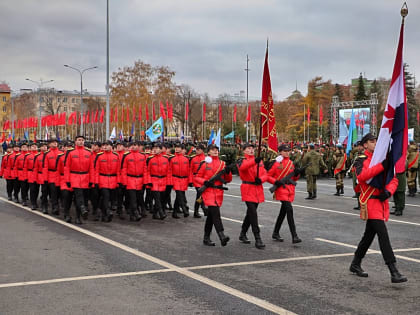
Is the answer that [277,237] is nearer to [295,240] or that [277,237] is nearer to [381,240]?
[295,240]

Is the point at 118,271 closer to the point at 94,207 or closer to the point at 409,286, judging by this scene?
the point at 409,286

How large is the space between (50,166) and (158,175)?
8.76 ft

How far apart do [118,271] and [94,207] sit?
19.2ft

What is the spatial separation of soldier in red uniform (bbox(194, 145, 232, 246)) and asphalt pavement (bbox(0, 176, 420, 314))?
0.29 meters

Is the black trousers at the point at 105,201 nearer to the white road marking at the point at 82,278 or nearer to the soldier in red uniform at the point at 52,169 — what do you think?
the soldier in red uniform at the point at 52,169

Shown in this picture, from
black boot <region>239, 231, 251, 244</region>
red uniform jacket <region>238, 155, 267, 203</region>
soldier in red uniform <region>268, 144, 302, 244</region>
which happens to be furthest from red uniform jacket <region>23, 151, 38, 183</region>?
soldier in red uniform <region>268, 144, 302, 244</region>

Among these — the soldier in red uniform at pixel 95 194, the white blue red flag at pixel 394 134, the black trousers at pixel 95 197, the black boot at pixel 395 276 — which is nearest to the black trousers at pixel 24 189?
the soldier in red uniform at pixel 95 194

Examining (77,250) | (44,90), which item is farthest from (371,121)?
(44,90)

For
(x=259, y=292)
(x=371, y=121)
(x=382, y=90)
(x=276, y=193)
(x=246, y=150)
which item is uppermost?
(x=382, y=90)

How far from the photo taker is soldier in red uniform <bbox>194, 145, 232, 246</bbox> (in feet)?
27.9

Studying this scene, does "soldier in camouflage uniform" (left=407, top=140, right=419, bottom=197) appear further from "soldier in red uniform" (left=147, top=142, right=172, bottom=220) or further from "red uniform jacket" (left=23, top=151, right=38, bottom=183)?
"red uniform jacket" (left=23, top=151, right=38, bottom=183)

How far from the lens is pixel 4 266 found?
709 centimetres

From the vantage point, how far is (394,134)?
6.46 meters

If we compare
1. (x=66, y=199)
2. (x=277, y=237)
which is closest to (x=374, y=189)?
(x=277, y=237)
